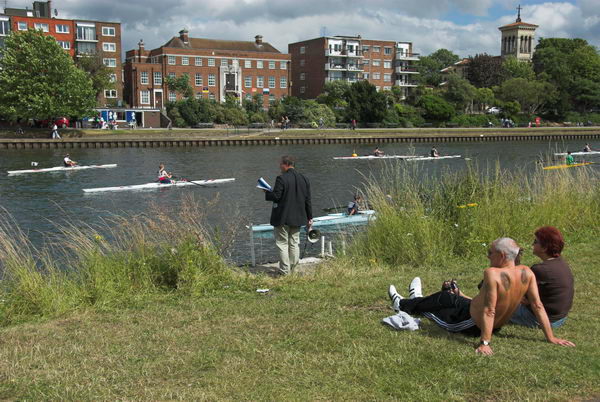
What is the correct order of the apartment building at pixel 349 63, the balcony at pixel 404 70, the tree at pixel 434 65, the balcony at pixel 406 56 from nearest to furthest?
the apartment building at pixel 349 63
the balcony at pixel 406 56
the balcony at pixel 404 70
the tree at pixel 434 65

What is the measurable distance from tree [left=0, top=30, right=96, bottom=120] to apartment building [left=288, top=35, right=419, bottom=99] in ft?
187

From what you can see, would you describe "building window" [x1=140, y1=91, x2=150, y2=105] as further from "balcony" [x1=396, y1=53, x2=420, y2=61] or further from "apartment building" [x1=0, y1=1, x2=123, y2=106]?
"balcony" [x1=396, y1=53, x2=420, y2=61]

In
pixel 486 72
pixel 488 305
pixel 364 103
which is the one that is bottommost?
pixel 488 305

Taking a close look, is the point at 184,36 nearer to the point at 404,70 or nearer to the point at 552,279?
the point at 404,70

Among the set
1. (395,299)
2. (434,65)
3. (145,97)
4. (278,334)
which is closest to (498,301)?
(395,299)

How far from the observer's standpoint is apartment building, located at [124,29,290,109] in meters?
94.6

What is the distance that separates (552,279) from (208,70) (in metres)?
97.3

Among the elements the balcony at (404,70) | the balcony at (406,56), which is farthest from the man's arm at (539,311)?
the balcony at (406,56)

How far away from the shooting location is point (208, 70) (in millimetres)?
99312

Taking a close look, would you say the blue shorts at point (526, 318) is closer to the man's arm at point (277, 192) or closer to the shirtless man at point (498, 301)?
the shirtless man at point (498, 301)

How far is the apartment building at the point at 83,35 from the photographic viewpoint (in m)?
88.2

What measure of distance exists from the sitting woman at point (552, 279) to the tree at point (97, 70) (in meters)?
84.6

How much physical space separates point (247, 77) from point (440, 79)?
174 feet

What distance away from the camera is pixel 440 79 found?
13450cm
